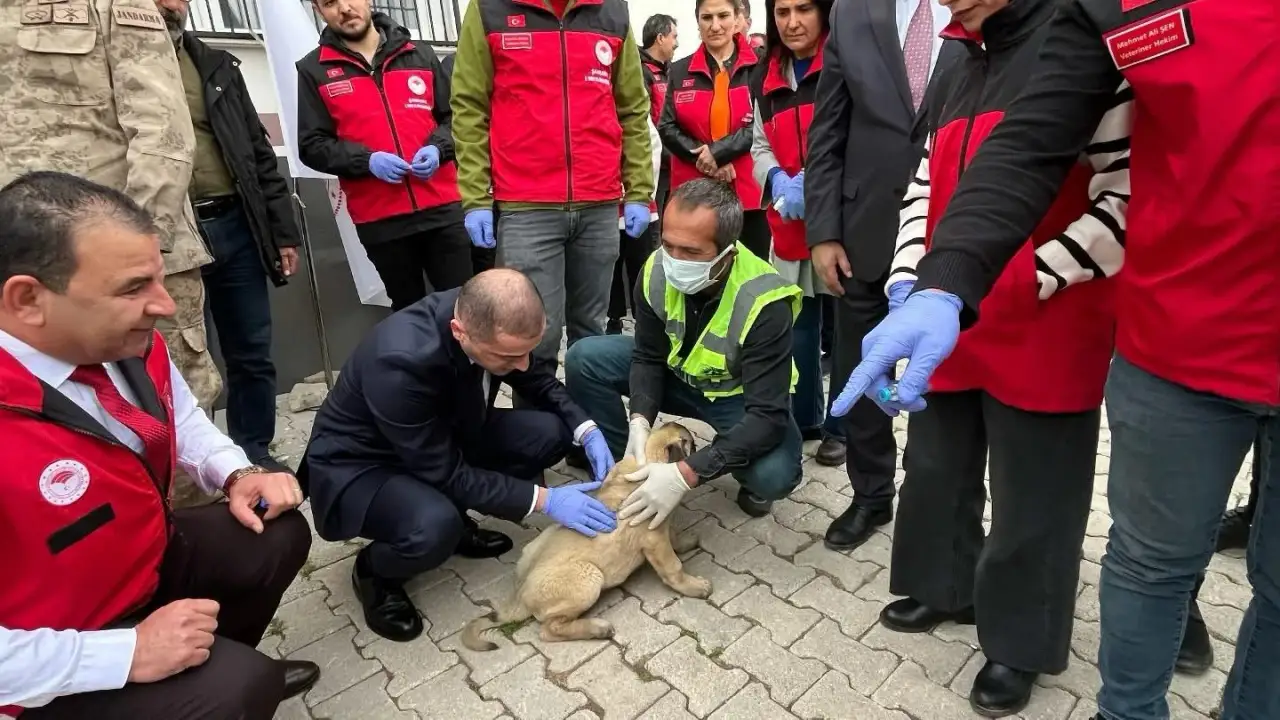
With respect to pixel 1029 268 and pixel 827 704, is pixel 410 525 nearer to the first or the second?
pixel 827 704

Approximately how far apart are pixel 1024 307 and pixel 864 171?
3.96ft

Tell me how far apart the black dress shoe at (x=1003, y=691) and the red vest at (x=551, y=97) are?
8.73ft

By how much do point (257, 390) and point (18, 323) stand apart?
7.90 ft

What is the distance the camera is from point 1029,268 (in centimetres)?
178

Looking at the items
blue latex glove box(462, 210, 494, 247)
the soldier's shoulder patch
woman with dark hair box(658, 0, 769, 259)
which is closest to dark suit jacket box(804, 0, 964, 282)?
woman with dark hair box(658, 0, 769, 259)

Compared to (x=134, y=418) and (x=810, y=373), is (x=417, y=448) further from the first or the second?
(x=810, y=373)

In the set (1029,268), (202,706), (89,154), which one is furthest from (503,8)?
(202,706)

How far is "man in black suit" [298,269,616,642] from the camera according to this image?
8.52 ft

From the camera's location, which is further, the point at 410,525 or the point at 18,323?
the point at 410,525

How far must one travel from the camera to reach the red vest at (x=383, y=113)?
425 centimetres

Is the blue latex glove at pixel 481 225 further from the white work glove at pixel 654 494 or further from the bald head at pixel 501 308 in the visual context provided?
the white work glove at pixel 654 494

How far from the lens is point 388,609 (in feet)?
9.20

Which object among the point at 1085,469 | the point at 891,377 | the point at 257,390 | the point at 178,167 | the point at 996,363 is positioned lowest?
the point at 257,390

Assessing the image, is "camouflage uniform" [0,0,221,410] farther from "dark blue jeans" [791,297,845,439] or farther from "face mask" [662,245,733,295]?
"dark blue jeans" [791,297,845,439]
